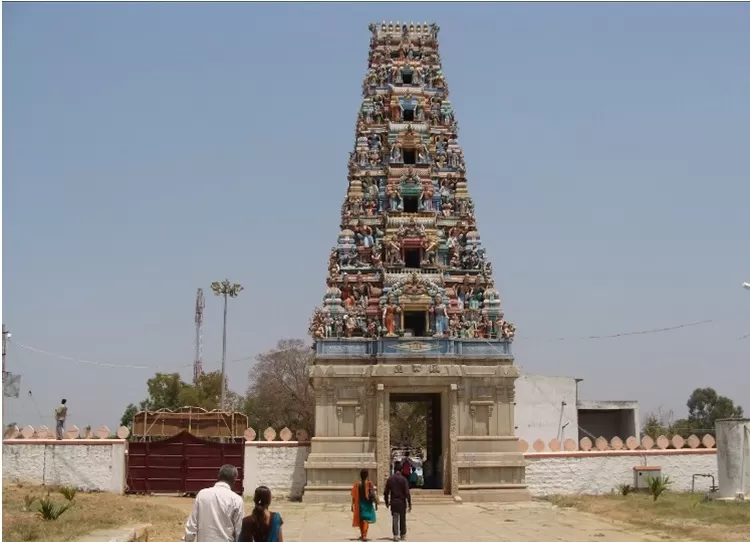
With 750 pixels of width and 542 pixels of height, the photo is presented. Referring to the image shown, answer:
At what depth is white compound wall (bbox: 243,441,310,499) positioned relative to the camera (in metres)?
30.2

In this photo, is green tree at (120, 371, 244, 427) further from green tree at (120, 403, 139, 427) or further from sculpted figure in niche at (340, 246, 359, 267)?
sculpted figure in niche at (340, 246, 359, 267)

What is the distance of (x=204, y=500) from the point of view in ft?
30.1

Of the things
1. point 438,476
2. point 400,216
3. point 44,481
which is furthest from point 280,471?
point 400,216

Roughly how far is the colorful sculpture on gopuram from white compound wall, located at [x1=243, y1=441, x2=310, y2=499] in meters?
4.17

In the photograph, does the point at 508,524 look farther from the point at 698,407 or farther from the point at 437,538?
the point at 698,407

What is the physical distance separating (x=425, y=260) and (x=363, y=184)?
13.2 feet

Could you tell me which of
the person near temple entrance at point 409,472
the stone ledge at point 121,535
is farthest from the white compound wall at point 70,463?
the stone ledge at point 121,535

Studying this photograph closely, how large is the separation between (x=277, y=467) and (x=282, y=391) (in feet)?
84.8

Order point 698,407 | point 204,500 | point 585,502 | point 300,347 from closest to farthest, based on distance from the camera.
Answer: point 204,500 → point 585,502 → point 300,347 → point 698,407

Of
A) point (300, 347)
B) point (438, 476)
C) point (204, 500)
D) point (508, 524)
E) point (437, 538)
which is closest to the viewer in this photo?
point (204, 500)

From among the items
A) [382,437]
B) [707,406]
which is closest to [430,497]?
[382,437]

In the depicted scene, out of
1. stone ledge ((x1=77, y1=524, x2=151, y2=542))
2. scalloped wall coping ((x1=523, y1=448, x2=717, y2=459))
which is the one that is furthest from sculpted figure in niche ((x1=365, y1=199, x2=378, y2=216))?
stone ledge ((x1=77, y1=524, x2=151, y2=542))

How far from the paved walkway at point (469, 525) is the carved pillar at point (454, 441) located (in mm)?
1360

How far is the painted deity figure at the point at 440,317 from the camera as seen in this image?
30.3 metres
